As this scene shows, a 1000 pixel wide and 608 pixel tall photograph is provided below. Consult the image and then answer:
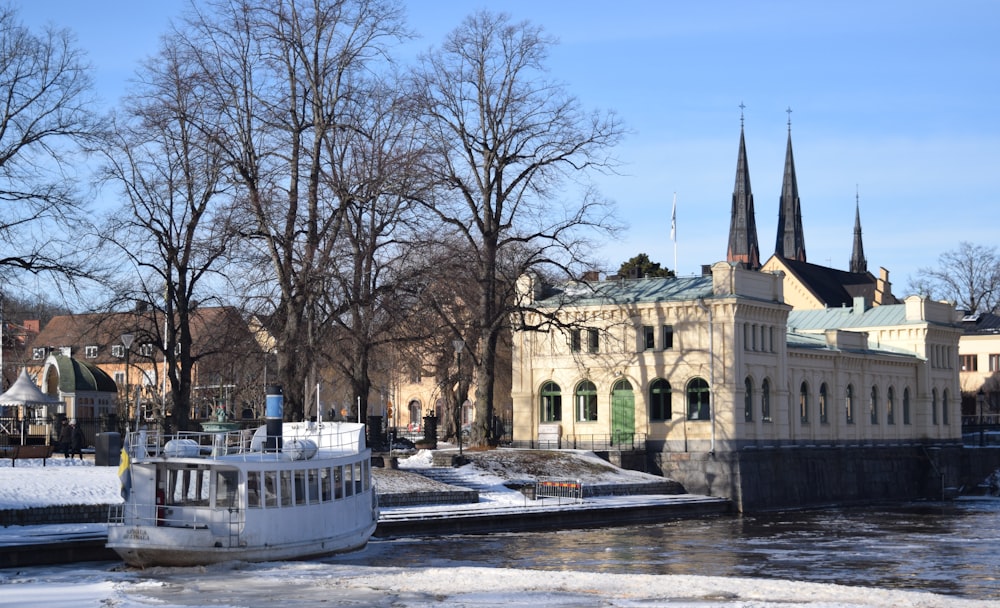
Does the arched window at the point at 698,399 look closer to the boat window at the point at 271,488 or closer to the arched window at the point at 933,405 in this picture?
the arched window at the point at 933,405

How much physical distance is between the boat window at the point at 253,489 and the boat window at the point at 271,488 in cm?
22

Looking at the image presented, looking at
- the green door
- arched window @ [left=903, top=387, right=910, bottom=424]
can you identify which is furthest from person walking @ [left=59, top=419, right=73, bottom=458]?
arched window @ [left=903, top=387, right=910, bottom=424]

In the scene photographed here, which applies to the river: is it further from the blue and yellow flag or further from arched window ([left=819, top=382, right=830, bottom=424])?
arched window ([left=819, top=382, right=830, bottom=424])

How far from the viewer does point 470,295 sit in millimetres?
60000

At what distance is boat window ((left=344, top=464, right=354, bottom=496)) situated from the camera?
3762cm

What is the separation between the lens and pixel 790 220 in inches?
6403

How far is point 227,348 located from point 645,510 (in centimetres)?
1772

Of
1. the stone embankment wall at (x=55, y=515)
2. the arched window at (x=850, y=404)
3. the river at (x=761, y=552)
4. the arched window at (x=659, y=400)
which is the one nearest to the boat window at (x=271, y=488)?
the river at (x=761, y=552)

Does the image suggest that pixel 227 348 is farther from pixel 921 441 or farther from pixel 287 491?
pixel 921 441

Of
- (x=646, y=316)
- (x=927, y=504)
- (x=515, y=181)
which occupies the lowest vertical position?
(x=927, y=504)

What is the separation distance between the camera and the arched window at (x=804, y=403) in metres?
73.4

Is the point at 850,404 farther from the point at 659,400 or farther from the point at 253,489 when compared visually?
the point at 253,489

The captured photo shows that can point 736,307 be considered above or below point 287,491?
above

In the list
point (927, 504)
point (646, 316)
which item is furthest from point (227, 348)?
point (927, 504)
